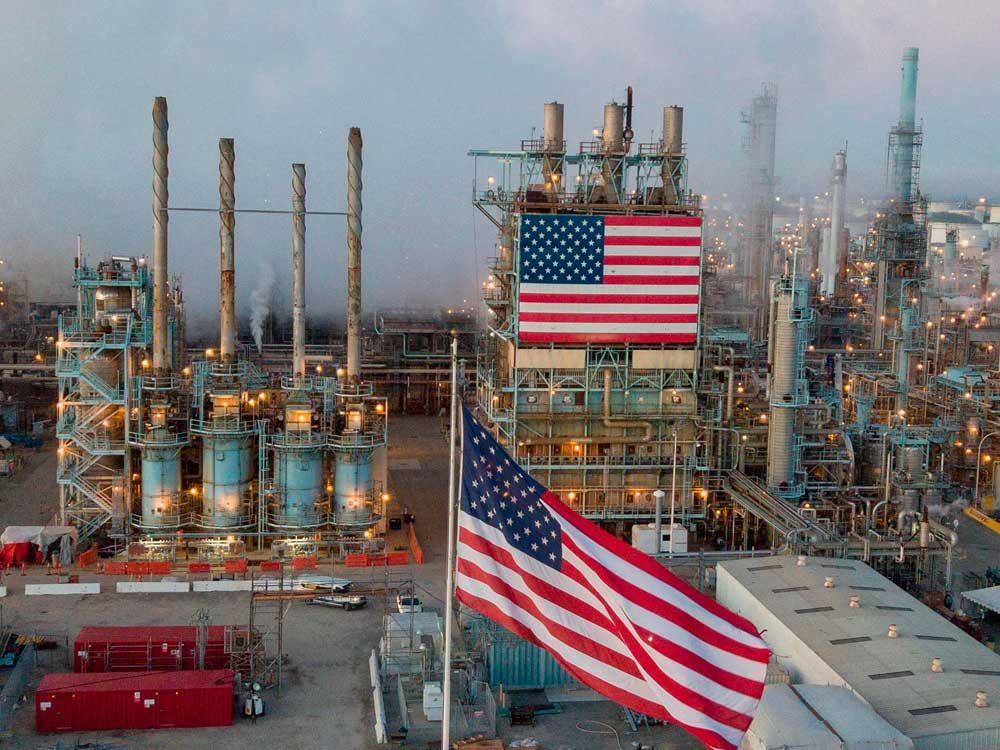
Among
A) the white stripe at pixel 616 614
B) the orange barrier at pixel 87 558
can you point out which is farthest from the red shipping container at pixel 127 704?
the white stripe at pixel 616 614

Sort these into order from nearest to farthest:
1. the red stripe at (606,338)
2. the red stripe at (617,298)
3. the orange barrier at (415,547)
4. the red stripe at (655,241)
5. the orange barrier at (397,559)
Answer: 1. the orange barrier at (397,559)
2. the orange barrier at (415,547)
3. the red stripe at (655,241)
4. the red stripe at (617,298)
5. the red stripe at (606,338)

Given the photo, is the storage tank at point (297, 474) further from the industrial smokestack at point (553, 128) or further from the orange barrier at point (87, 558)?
the industrial smokestack at point (553, 128)

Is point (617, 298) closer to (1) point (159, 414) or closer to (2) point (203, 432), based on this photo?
(2) point (203, 432)

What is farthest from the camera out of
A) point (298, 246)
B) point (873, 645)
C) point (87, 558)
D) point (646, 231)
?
point (298, 246)

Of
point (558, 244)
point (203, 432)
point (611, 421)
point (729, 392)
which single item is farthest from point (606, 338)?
point (203, 432)

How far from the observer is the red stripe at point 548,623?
1670 cm

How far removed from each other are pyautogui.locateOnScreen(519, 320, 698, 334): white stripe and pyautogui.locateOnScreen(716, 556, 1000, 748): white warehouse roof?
11.9m

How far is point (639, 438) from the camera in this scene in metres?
49.3

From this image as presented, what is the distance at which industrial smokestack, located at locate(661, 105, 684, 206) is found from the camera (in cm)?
5044

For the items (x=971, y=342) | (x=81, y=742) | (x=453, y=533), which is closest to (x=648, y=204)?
(x=81, y=742)

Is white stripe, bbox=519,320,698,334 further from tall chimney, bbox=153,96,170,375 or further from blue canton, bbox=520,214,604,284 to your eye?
tall chimney, bbox=153,96,170,375

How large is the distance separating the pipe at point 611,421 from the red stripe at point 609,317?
7.09ft

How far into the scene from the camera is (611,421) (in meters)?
48.7

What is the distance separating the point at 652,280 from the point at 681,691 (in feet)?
110
